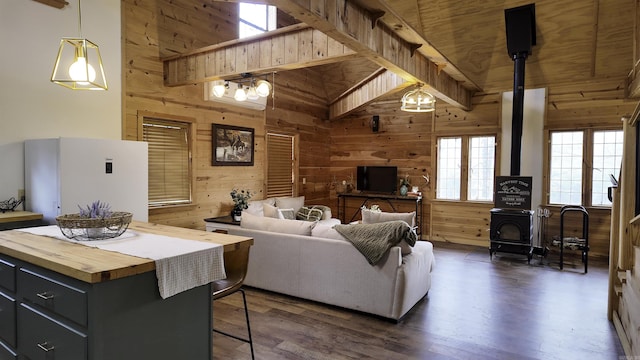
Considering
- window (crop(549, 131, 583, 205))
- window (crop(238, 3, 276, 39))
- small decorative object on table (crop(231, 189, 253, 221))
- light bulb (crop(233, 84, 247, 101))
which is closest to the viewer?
light bulb (crop(233, 84, 247, 101))

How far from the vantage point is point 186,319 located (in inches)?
82.9

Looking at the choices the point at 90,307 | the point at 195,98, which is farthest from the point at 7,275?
the point at 195,98

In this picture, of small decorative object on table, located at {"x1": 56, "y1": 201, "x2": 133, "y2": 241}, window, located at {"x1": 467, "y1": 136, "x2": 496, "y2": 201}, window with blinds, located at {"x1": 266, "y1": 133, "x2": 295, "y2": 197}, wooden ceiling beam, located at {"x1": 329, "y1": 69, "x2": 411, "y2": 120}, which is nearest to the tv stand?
window, located at {"x1": 467, "y1": 136, "x2": 496, "y2": 201}

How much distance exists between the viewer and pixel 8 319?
2184 mm

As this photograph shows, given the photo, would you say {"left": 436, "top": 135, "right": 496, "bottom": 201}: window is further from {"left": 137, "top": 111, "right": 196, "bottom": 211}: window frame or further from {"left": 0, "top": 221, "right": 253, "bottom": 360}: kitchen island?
{"left": 0, "top": 221, "right": 253, "bottom": 360}: kitchen island

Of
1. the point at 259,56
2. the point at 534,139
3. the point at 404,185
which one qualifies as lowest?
the point at 404,185

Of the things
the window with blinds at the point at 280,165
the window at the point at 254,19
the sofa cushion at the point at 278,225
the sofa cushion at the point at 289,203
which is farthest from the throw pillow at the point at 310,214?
the window at the point at 254,19

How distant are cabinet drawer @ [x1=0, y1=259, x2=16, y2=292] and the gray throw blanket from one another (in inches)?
96.9

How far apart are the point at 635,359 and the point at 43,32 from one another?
18.8ft

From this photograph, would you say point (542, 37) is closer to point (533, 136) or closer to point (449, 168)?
point (533, 136)

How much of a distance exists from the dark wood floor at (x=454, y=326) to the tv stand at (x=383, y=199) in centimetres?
264

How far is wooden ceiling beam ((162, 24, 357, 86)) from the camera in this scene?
145 inches

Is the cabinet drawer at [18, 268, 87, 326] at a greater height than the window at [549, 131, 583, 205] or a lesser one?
lesser

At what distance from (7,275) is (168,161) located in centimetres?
321
